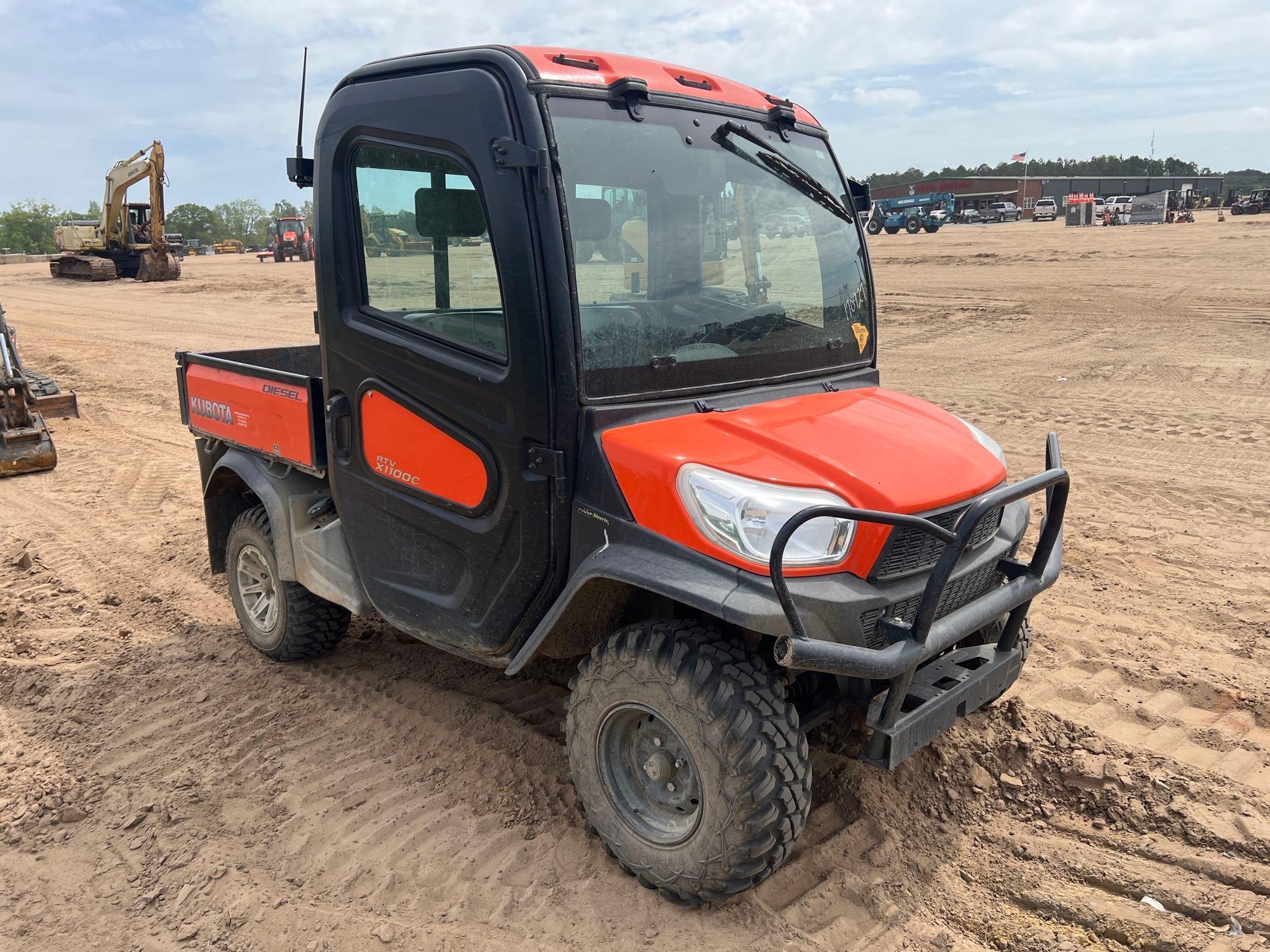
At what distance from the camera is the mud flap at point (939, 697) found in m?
2.59

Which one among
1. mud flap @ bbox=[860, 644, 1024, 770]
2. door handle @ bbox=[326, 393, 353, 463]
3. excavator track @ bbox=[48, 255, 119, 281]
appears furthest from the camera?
excavator track @ bbox=[48, 255, 119, 281]

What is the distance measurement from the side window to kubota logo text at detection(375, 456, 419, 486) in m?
0.50

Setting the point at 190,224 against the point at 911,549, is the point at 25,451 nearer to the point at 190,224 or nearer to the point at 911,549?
the point at 911,549

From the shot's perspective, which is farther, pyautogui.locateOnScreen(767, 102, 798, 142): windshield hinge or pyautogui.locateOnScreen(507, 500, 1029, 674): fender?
pyautogui.locateOnScreen(767, 102, 798, 142): windshield hinge

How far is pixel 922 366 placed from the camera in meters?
11.4

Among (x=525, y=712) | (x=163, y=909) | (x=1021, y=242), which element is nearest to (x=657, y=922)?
(x=525, y=712)

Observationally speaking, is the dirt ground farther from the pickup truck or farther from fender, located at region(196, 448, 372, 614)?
the pickup truck

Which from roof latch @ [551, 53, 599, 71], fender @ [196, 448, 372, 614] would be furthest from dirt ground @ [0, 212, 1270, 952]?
roof latch @ [551, 53, 599, 71]

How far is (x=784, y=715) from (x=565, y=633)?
75cm

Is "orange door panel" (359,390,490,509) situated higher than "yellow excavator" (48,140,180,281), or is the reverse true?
"yellow excavator" (48,140,180,281)

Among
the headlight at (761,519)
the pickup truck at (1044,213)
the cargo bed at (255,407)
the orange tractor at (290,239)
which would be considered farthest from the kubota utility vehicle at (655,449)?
the pickup truck at (1044,213)

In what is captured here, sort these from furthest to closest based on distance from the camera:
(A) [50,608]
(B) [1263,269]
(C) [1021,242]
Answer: (C) [1021,242] → (B) [1263,269] → (A) [50,608]

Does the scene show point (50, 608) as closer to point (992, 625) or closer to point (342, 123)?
point (342, 123)

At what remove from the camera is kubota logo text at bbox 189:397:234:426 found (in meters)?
4.32
